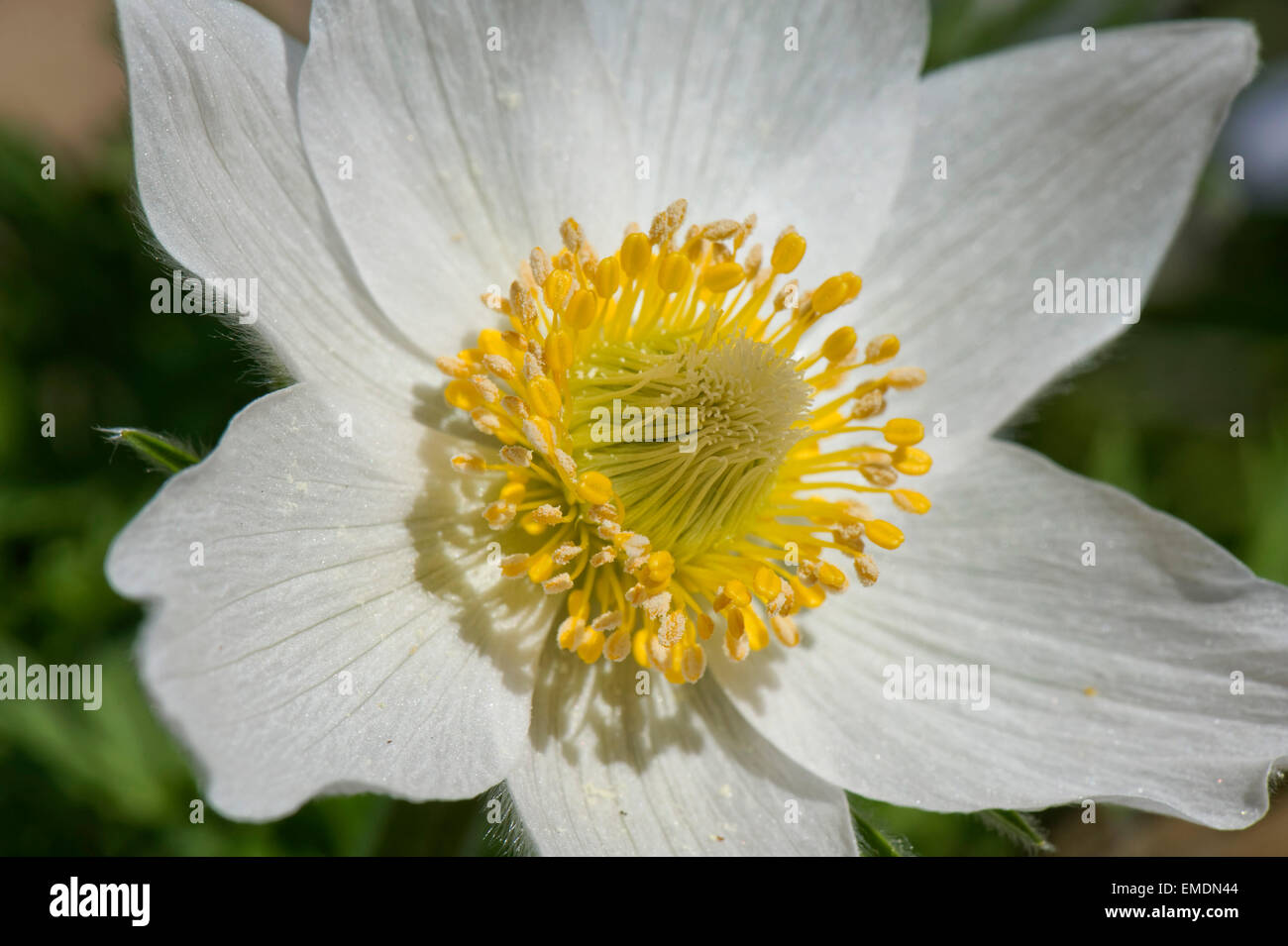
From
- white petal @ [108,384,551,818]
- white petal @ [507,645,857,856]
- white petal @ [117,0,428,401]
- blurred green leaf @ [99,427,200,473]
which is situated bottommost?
white petal @ [507,645,857,856]

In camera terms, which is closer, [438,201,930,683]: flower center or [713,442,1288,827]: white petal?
[438,201,930,683]: flower center

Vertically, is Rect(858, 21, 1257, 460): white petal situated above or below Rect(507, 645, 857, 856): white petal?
above

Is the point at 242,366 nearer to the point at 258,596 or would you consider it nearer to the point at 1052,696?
the point at 258,596

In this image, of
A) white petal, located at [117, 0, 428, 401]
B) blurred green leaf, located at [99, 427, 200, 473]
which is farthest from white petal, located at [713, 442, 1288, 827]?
blurred green leaf, located at [99, 427, 200, 473]

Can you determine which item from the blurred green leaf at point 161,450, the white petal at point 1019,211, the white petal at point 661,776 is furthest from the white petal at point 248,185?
the white petal at point 1019,211

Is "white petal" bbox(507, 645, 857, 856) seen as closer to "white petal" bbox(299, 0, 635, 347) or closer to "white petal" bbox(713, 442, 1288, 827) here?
"white petal" bbox(713, 442, 1288, 827)

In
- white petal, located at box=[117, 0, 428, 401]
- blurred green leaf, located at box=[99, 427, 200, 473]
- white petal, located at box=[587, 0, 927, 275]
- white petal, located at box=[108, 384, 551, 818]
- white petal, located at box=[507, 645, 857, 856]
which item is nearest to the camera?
white petal, located at box=[108, 384, 551, 818]
